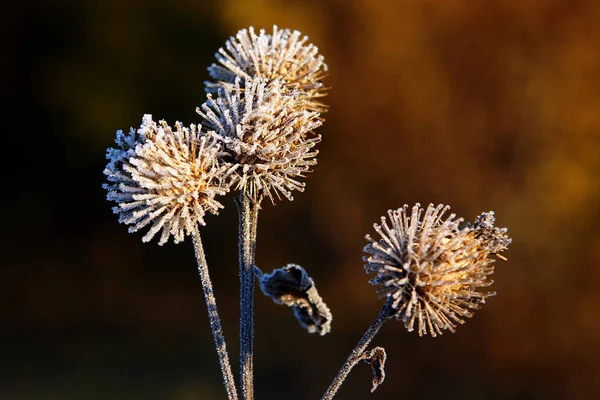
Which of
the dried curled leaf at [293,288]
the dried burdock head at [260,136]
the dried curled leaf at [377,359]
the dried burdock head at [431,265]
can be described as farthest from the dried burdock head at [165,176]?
the dried curled leaf at [377,359]

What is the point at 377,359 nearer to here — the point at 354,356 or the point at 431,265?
the point at 354,356

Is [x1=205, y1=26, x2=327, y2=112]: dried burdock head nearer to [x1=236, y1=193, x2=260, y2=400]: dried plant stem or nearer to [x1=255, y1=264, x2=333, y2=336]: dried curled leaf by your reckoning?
[x1=236, y1=193, x2=260, y2=400]: dried plant stem

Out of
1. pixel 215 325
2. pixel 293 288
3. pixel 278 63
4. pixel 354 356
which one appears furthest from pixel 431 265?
pixel 278 63

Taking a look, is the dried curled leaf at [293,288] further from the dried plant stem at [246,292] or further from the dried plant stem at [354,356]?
the dried plant stem at [354,356]
